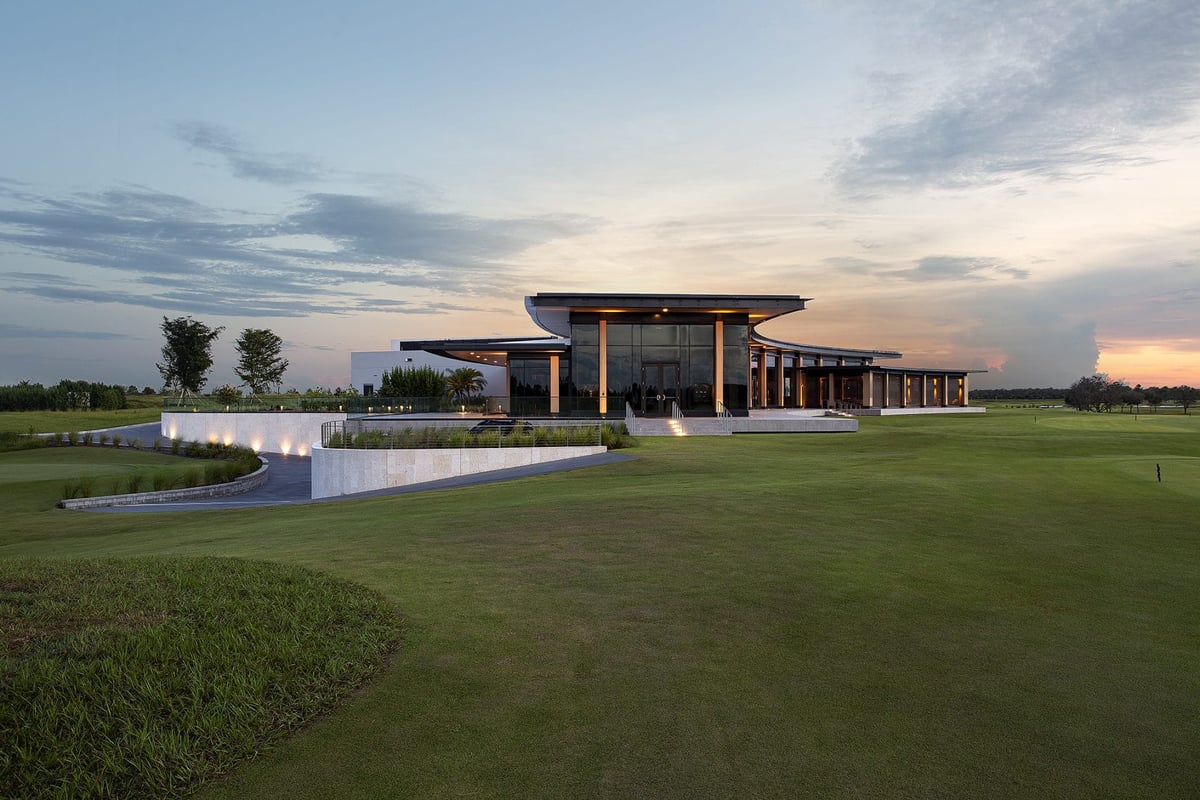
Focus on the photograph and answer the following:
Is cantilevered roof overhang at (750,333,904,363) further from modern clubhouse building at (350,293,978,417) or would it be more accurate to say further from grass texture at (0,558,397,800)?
grass texture at (0,558,397,800)

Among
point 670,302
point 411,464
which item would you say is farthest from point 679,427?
point 411,464

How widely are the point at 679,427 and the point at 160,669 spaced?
2972 centimetres

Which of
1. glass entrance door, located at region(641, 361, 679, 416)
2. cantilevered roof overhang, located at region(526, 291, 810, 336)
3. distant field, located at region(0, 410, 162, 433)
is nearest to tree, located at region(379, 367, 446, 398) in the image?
cantilevered roof overhang, located at region(526, 291, 810, 336)

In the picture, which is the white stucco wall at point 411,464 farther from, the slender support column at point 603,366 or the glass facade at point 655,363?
the glass facade at point 655,363

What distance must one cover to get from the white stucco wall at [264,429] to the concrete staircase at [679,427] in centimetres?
2126

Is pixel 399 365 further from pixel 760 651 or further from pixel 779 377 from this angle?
pixel 760 651

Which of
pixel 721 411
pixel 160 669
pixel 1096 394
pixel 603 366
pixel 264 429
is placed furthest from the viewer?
pixel 1096 394

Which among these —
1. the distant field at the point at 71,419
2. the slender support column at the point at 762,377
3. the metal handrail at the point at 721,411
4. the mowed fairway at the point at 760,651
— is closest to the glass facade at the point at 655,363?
the metal handrail at the point at 721,411

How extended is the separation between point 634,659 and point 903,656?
204 centimetres

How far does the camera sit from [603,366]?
37094 mm

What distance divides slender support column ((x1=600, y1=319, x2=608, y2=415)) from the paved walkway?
12.7 meters

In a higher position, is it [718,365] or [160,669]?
[718,365]

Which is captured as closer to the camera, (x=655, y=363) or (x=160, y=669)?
(x=160, y=669)

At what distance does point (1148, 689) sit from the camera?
4.66 metres
